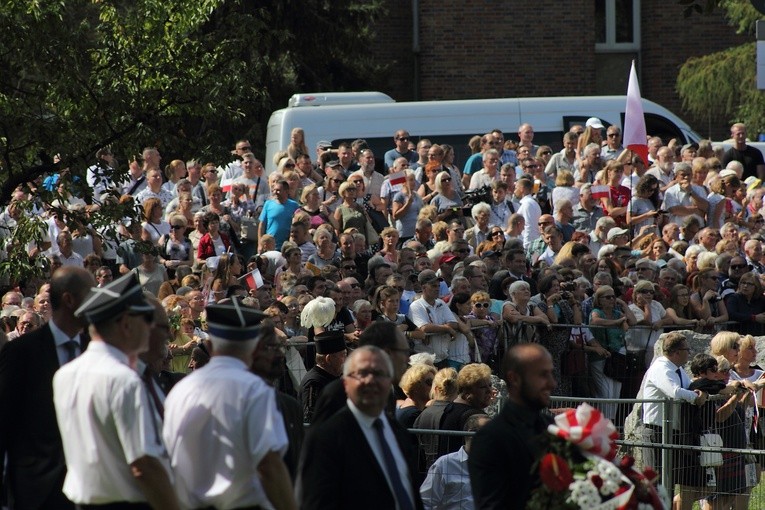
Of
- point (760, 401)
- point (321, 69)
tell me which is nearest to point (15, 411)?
point (760, 401)

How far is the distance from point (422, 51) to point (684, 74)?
17.9ft

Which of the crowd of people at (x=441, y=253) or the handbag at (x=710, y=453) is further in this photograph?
the crowd of people at (x=441, y=253)

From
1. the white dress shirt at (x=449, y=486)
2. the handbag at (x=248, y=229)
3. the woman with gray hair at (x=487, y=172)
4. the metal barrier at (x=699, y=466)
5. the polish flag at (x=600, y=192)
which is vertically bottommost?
the metal barrier at (x=699, y=466)

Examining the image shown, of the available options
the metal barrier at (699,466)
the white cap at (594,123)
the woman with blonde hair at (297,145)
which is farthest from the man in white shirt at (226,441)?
the white cap at (594,123)

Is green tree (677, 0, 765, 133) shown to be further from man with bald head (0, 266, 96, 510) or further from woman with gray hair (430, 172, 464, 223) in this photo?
man with bald head (0, 266, 96, 510)

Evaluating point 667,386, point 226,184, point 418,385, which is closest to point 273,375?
point 418,385

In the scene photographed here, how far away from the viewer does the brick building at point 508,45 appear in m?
30.8

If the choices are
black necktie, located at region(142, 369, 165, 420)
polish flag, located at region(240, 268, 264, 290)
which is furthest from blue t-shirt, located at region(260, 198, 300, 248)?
black necktie, located at region(142, 369, 165, 420)

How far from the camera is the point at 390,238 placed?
15945 millimetres

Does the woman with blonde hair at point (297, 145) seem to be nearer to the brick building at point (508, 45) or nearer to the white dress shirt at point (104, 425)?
the brick building at point (508, 45)

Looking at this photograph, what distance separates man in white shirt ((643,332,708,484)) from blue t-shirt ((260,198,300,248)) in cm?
578

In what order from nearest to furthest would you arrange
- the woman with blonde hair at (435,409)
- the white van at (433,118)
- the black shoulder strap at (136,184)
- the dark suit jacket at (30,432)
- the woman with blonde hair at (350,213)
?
the dark suit jacket at (30,432)
the woman with blonde hair at (435,409)
the woman with blonde hair at (350,213)
the black shoulder strap at (136,184)
the white van at (433,118)

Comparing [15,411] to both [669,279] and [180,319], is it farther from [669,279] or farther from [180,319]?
[669,279]

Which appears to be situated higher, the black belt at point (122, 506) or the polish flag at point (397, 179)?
the black belt at point (122, 506)
